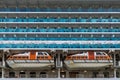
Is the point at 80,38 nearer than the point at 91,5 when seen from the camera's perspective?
Yes

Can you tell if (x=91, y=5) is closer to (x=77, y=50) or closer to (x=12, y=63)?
(x=77, y=50)

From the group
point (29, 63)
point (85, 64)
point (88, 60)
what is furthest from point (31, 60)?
point (88, 60)

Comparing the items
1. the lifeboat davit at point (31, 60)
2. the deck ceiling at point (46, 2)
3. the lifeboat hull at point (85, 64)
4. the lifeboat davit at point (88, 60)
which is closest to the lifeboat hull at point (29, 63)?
the lifeboat davit at point (31, 60)

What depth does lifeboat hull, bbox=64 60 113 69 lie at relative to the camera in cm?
4925

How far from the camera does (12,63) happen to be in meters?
50.6

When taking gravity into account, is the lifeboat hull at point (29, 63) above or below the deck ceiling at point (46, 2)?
below

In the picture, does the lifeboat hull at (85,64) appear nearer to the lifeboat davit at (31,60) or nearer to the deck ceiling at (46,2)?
the lifeboat davit at (31,60)

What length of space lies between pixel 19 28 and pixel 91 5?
1081 cm

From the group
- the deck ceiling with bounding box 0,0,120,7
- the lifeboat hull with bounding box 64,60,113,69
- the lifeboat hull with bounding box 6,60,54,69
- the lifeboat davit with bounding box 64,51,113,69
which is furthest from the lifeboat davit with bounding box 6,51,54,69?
the deck ceiling with bounding box 0,0,120,7

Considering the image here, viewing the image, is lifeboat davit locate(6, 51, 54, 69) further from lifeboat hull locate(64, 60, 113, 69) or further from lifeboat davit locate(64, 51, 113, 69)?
lifeboat davit locate(64, 51, 113, 69)

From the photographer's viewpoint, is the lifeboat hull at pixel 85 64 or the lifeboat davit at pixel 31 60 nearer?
the lifeboat hull at pixel 85 64

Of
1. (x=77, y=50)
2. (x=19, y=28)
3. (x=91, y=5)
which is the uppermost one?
(x=91, y=5)

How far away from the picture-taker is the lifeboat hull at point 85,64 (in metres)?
49.2

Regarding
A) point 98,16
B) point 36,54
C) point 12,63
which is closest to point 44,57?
point 36,54
